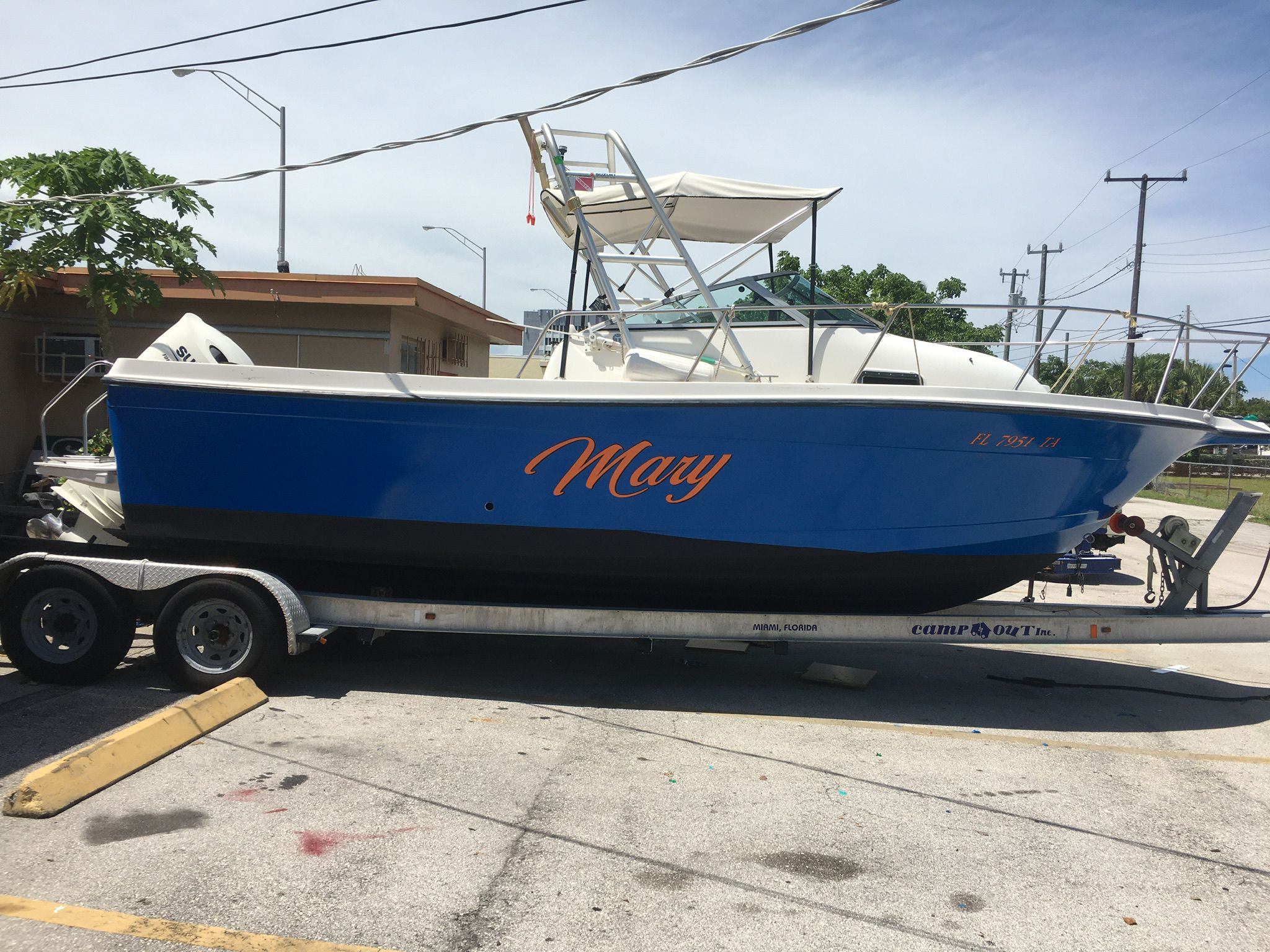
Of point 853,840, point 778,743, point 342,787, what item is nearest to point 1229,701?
point 778,743

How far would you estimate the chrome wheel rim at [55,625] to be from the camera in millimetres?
5574

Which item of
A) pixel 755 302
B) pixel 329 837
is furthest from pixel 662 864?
pixel 755 302

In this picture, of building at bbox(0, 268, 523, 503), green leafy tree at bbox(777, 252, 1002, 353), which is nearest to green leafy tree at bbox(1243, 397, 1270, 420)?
green leafy tree at bbox(777, 252, 1002, 353)

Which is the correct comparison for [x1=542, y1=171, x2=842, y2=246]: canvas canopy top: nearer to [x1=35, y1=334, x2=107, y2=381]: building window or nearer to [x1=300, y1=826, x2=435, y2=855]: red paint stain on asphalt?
[x1=300, y1=826, x2=435, y2=855]: red paint stain on asphalt

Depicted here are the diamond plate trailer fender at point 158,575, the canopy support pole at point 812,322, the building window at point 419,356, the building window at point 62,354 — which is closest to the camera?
the diamond plate trailer fender at point 158,575

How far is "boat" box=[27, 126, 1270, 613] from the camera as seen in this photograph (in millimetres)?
5383

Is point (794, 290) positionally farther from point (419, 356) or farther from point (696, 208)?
point (419, 356)

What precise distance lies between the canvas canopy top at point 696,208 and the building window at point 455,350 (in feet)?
29.2

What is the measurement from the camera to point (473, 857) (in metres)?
3.47

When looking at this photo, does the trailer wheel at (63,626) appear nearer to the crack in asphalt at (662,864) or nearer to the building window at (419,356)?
the crack in asphalt at (662,864)

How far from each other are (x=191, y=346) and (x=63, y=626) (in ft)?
6.21

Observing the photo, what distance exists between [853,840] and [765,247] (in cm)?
444

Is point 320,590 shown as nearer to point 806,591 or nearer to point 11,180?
point 806,591

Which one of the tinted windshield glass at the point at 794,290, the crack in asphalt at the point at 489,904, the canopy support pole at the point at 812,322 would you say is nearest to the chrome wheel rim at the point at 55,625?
the crack in asphalt at the point at 489,904
